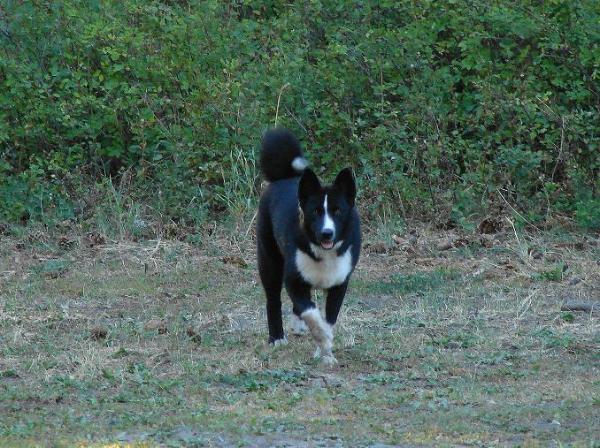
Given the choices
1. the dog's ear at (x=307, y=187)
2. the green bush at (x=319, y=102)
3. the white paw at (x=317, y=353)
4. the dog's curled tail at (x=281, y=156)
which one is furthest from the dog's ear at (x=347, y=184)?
the green bush at (x=319, y=102)

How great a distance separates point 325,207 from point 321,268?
1.34 feet

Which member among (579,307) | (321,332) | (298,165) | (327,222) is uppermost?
(298,165)

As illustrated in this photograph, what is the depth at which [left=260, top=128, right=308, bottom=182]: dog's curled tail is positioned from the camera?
8.95 meters

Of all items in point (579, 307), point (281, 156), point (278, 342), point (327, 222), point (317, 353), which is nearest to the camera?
point (327, 222)

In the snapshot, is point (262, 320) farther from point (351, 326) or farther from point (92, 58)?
point (92, 58)

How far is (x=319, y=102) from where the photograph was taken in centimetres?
1375

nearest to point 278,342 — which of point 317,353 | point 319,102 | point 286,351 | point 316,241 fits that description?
point 286,351

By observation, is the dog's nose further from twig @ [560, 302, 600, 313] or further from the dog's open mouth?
twig @ [560, 302, 600, 313]

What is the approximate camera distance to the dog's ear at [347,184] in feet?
27.2

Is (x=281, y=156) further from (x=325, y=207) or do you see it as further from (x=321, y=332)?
(x=321, y=332)

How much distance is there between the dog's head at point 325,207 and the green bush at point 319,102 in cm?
437

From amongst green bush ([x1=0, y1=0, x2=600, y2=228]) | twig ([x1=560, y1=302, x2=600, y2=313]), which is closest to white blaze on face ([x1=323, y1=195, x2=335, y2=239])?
twig ([x1=560, y1=302, x2=600, y2=313])

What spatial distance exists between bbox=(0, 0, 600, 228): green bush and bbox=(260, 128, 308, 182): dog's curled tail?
3703 mm

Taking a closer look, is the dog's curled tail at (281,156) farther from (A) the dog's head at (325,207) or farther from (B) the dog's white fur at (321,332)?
(B) the dog's white fur at (321,332)
